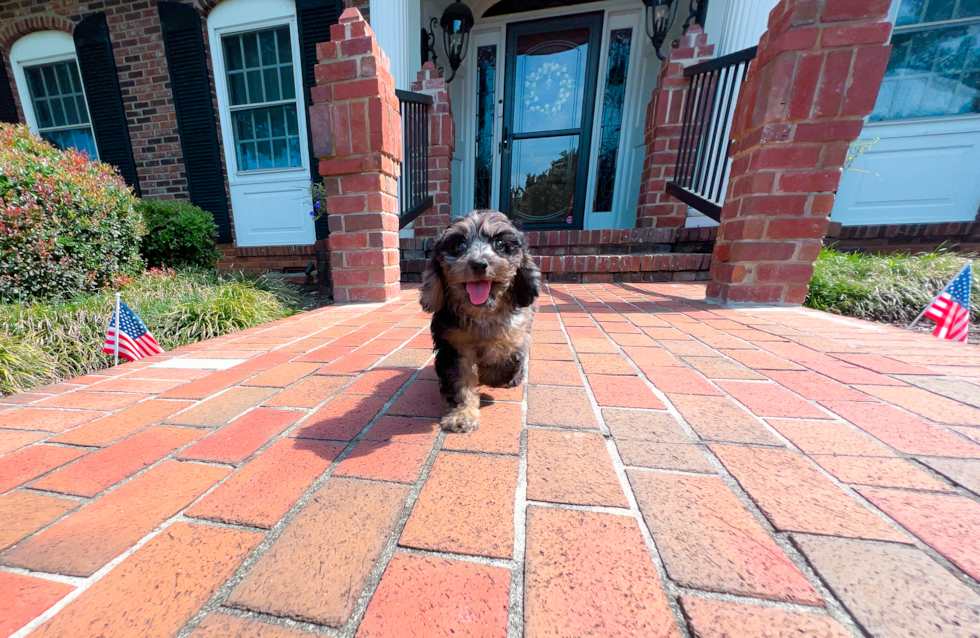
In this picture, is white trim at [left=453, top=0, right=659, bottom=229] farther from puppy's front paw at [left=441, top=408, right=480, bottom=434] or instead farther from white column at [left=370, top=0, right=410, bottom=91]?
puppy's front paw at [left=441, top=408, right=480, bottom=434]

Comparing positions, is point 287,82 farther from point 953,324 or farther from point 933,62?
point 933,62

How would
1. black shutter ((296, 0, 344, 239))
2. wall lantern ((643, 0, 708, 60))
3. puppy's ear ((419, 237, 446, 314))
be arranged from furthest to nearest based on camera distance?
black shutter ((296, 0, 344, 239)) < wall lantern ((643, 0, 708, 60)) < puppy's ear ((419, 237, 446, 314))

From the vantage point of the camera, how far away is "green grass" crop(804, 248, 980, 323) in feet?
11.2

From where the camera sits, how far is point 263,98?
263 inches

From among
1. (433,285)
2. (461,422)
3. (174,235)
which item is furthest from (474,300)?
(174,235)

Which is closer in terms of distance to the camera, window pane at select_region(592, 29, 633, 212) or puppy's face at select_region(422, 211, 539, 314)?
puppy's face at select_region(422, 211, 539, 314)

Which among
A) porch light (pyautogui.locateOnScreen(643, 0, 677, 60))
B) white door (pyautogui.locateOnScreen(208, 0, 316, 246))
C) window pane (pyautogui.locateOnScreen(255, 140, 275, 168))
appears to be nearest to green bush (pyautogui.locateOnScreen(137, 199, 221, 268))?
white door (pyautogui.locateOnScreen(208, 0, 316, 246))

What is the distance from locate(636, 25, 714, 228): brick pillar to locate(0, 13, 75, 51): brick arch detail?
1132 centimetres

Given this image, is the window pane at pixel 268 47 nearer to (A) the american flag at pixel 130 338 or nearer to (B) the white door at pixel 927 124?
(A) the american flag at pixel 130 338

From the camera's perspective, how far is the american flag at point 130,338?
2.46m

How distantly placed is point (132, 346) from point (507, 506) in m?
3.09

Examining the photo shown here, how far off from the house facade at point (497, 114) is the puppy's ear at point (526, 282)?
3.30m

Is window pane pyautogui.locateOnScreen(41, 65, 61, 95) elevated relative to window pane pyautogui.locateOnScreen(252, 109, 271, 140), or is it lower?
elevated

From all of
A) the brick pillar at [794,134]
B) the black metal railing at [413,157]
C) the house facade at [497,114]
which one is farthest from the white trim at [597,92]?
the brick pillar at [794,134]
